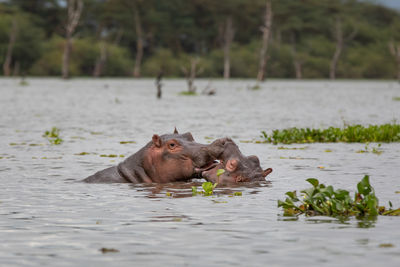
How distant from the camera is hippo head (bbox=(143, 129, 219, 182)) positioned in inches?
433

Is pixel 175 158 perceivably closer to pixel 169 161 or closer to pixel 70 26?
pixel 169 161

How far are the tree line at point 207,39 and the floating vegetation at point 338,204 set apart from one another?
3728 inches

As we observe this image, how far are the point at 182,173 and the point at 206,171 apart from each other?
322 mm

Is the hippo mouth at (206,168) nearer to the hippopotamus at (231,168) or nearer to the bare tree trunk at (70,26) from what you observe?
the hippopotamus at (231,168)

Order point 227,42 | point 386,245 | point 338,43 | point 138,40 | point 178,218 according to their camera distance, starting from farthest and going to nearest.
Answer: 1. point 138,40
2. point 338,43
3. point 227,42
4. point 178,218
5. point 386,245

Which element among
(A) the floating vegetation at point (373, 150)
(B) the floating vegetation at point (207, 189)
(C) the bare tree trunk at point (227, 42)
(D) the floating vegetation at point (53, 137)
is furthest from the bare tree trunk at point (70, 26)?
(B) the floating vegetation at point (207, 189)

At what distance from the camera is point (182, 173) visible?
441 inches

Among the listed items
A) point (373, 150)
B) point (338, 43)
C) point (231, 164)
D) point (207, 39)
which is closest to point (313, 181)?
point (231, 164)

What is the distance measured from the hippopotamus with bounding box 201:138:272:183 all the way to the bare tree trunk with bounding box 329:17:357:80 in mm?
96365

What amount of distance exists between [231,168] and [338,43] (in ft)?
328

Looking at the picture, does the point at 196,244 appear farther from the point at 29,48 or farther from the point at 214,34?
the point at 214,34

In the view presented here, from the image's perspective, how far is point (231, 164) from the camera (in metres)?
11.2

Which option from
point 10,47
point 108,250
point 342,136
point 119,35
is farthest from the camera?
point 119,35

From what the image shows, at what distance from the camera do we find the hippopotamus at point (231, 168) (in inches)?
435
